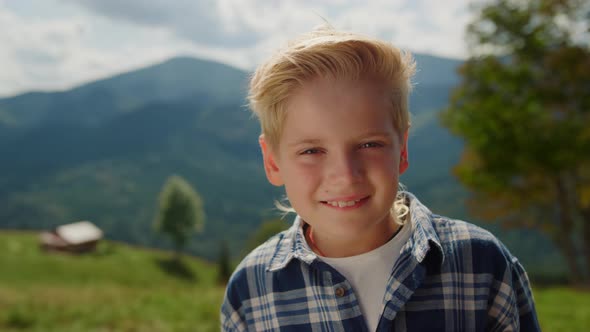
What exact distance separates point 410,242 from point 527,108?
1730 cm

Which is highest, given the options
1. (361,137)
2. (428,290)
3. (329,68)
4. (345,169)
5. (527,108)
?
(527,108)

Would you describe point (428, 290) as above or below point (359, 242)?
below

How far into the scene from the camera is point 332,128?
201cm

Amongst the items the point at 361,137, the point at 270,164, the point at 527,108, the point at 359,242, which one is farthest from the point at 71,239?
the point at 361,137

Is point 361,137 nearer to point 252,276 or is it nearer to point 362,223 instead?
point 362,223

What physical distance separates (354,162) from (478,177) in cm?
1831

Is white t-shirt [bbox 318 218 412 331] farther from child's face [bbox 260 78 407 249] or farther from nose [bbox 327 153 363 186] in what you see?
nose [bbox 327 153 363 186]

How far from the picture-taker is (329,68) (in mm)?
2066

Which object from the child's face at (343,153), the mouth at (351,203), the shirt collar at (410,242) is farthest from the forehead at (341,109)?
the shirt collar at (410,242)

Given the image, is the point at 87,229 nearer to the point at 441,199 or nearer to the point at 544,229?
the point at 544,229

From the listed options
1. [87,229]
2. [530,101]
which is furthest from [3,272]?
[530,101]

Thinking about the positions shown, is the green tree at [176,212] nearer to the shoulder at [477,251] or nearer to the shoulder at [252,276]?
the shoulder at [252,276]

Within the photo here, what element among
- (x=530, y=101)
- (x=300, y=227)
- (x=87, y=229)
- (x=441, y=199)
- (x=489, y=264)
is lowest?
(x=489, y=264)

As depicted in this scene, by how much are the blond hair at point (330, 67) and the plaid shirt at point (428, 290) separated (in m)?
0.50
